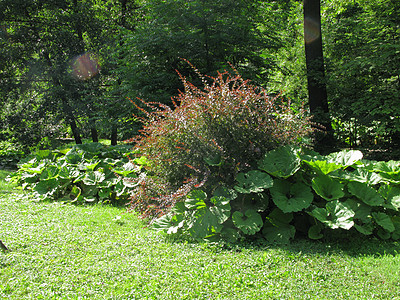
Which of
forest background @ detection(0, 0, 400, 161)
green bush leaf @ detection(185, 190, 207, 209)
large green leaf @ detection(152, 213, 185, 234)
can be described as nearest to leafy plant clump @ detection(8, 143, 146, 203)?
large green leaf @ detection(152, 213, 185, 234)

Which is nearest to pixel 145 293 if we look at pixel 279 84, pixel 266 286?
pixel 266 286

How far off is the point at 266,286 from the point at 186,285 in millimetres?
679

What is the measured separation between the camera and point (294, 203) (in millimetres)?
3670

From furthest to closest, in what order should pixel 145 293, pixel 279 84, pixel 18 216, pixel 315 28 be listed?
1. pixel 279 84
2. pixel 315 28
3. pixel 18 216
4. pixel 145 293

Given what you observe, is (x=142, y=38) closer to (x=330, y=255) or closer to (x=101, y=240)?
(x=101, y=240)

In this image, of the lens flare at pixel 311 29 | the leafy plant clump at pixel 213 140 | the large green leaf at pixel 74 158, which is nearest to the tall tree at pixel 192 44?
the lens flare at pixel 311 29

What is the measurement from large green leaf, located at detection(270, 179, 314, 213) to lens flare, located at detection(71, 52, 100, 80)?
1099 centimetres

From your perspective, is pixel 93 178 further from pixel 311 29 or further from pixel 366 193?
pixel 311 29

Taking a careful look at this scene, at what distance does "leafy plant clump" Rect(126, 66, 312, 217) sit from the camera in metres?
4.14

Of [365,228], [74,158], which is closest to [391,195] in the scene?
[365,228]

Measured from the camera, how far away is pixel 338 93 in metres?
8.71

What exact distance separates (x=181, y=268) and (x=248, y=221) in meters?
1.03

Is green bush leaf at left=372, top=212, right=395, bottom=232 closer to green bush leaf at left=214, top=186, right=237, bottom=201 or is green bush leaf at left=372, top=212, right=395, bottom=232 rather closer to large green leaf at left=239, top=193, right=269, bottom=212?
large green leaf at left=239, top=193, right=269, bottom=212

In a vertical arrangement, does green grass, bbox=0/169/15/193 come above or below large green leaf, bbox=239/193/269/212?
below
